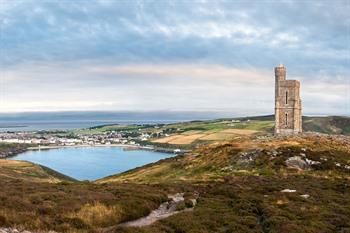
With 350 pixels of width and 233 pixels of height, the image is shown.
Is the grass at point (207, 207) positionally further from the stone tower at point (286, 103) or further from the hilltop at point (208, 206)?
the stone tower at point (286, 103)

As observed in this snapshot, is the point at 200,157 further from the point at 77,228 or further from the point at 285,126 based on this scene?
the point at 77,228

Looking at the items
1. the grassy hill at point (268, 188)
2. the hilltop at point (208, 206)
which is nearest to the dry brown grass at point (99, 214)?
the hilltop at point (208, 206)

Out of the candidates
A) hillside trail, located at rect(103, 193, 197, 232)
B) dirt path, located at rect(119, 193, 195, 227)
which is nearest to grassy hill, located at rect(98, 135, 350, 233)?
hillside trail, located at rect(103, 193, 197, 232)

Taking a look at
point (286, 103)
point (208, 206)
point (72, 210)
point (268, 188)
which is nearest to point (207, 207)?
point (208, 206)

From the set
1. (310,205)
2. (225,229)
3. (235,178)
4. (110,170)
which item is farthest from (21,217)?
(110,170)

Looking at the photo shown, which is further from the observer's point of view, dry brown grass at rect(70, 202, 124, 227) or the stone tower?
the stone tower

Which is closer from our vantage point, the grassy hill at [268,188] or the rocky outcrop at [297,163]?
the grassy hill at [268,188]

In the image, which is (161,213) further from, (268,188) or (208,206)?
(268,188)

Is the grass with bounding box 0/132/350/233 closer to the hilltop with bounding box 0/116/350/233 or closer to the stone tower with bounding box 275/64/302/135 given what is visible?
the hilltop with bounding box 0/116/350/233

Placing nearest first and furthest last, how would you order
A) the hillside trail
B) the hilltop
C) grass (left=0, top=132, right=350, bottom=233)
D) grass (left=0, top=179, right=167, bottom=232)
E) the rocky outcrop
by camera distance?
grass (left=0, top=179, right=167, bottom=232)
grass (left=0, top=132, right=350, bottom=233)
the hilltop
the hillside trail
the rocky outcrop
